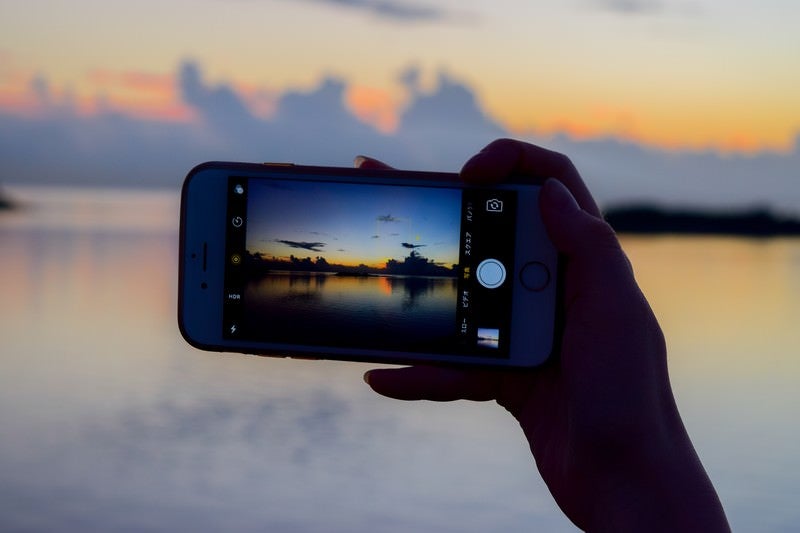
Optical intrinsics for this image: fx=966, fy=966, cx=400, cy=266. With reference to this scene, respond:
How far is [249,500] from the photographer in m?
7.43

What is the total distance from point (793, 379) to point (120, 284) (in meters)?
11.7

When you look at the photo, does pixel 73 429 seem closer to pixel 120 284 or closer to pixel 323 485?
pixel 323 485

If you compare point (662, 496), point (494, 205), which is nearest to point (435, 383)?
point (494, 205)

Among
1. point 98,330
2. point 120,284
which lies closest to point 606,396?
point 98,330

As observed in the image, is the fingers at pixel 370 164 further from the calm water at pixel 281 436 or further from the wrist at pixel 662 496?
the calm water at pixel 281 436

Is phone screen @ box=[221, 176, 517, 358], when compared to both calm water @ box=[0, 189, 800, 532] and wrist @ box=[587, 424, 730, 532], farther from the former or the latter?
calm water @ box=[0, 189, 800, 532]

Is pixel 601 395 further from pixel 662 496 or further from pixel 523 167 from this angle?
pixel 523 167

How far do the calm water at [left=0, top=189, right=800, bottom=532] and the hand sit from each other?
5.03 m

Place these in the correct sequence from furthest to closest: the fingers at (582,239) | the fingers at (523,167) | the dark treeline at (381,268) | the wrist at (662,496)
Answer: the dark treeline at (381,268)
the fingers at (523,167)
the fingers at (582,239)
the wrist at (662,496)

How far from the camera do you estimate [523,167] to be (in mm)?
2480

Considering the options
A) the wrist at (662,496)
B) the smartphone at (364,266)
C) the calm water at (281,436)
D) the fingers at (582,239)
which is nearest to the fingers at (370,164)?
the smartphone at (364,266)

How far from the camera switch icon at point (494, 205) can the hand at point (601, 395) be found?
0.06m

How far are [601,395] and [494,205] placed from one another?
Result: 0.61 meters

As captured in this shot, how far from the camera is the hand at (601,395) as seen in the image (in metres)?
2.03
